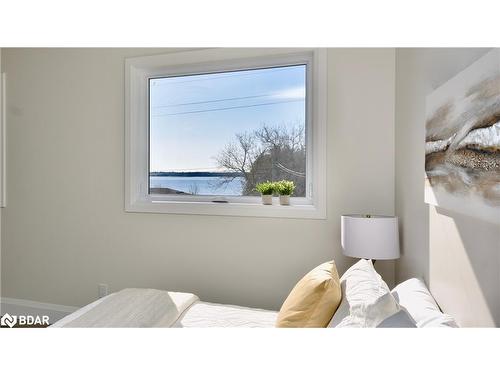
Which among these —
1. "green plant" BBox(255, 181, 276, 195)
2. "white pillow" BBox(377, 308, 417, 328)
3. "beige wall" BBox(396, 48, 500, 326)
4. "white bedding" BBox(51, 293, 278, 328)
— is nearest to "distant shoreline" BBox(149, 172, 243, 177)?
"green plant" BBox(255, 181, 276, 195)

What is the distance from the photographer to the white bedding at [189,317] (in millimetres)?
1393

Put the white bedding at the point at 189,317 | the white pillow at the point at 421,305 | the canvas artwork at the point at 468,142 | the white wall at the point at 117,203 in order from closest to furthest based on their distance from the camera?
1. the canvas artwork at the point at 468,142
2. the white pillow at the point at 421,305
3. the white bedding at the point at 189,317
4. the white wall at the point at 117,203

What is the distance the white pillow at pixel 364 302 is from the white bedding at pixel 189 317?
48cm

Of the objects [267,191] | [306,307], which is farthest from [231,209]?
[306,307]

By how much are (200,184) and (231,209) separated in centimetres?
40

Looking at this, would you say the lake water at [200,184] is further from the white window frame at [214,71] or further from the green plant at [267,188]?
the green plant at [267,188]

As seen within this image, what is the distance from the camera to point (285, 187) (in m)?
2.28

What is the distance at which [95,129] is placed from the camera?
2586 mm

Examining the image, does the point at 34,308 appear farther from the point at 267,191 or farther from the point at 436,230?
the point at 436,230

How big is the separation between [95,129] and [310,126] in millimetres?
1692

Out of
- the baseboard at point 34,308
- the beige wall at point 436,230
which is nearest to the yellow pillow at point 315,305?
the beige wall at point 436,230

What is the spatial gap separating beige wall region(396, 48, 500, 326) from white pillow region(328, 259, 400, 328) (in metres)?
0.23

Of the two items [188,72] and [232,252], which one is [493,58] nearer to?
[232,252]

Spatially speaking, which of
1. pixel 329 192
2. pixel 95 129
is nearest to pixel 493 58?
pixel 329 192
